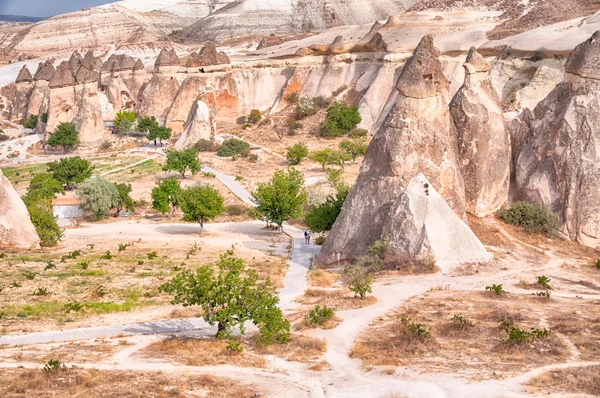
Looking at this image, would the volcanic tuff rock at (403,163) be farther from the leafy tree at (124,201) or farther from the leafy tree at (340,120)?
the leafy tree at (340,120)

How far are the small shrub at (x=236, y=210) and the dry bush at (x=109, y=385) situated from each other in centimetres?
2174

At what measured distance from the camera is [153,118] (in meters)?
57.5

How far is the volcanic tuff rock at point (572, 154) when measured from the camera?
Result: 81.7ft

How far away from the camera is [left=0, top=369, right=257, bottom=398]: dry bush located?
41.9 feet

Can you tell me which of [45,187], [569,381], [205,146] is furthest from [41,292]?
[205,146]

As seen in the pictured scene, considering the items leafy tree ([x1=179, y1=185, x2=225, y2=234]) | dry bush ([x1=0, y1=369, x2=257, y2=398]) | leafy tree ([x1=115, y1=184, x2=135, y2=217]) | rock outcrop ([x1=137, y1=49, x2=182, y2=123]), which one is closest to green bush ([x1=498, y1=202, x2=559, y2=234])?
leafy tree ([x1=179, y1=185, x2=225, y2=234])

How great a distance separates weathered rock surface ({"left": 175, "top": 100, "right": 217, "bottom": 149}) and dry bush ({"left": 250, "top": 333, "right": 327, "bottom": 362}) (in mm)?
36624

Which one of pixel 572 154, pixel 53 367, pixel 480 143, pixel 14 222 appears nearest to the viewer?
pixel 53 367

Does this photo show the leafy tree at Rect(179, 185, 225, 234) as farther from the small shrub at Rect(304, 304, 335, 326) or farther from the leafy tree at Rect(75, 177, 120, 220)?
the small shrub at Rect(304, 304, 335, 326)

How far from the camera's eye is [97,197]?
35.0 meters

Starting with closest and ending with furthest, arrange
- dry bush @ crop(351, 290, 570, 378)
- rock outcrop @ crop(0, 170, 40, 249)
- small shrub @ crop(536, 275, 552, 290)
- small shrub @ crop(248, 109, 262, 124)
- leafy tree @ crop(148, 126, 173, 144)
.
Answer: dry bush @ crop(351, 290, 570, 378), small shrub @ crop(536, 275, 552, 290), rock outcrop @ crop(0, 170, 40, 249), leafy tree @ crop(148, 126, 173, 144), small shrub @ crop(248, 109, 262, 124)

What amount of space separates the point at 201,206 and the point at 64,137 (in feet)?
85.9

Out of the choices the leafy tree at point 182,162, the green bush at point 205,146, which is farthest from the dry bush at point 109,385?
the green bush at point 205,146

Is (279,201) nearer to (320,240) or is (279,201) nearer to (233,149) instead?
(320,240)
